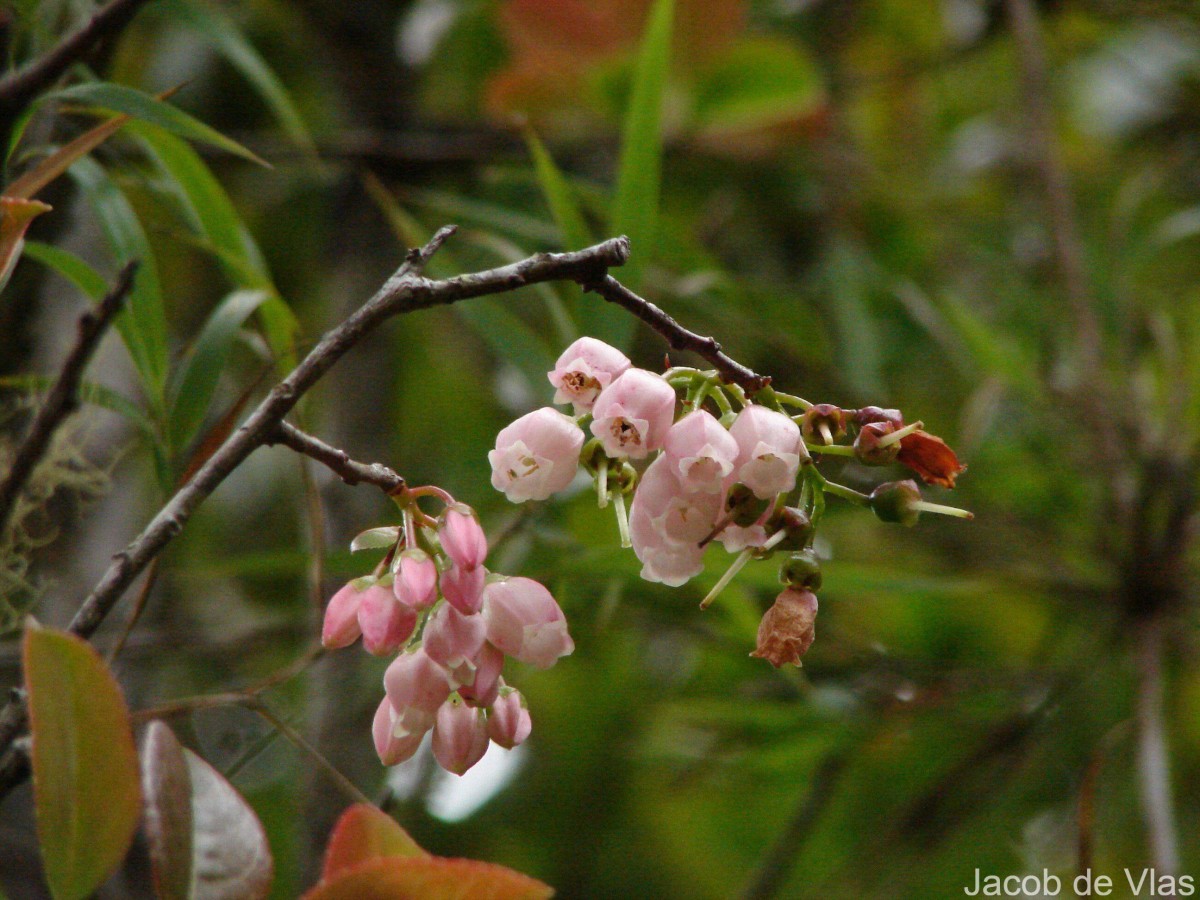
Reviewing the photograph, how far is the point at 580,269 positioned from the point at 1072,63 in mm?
1779

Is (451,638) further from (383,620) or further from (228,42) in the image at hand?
(228,42)

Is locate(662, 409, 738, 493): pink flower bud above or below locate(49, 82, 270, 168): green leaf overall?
below

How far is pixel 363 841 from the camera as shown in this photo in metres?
0.48

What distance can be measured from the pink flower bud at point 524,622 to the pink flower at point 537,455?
4cm

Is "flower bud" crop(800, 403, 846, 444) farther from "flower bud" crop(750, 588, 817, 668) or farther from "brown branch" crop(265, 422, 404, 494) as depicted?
"brown branch" crop(265, 422, 404, 494)

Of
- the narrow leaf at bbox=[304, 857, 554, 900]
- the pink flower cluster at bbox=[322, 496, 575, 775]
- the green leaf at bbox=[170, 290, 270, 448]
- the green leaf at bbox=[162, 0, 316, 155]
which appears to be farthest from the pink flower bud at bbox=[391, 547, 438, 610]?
the green leaf at bbox=[162, 0, 316, 155]

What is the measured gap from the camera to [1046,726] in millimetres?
1290

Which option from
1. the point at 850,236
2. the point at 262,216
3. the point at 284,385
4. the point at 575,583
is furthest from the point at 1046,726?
the point at 262,216

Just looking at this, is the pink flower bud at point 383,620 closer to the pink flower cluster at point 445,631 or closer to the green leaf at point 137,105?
the pink flower cluster at point 445,631

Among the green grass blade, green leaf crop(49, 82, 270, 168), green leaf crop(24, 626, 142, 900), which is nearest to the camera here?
green leaf crop(24, 626, 142, 900)

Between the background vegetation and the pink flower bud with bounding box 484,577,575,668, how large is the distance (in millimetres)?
362

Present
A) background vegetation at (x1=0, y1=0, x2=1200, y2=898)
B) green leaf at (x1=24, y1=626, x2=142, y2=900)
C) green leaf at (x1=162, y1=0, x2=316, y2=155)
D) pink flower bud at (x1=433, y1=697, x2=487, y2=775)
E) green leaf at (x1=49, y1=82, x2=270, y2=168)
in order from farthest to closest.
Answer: background vegetation at (x1=0, y1=0, x2=1200, y2=898)
green leaf at (x1=162, y1=0, x2=316, y2=155)
green leaf at (x1=49, y1=82, x2=270, y2=168)
pink flower bud at (x1=433, y1=697, x2=487, y2=775)
green leaf at (x1=24, y1=626, x2=142, y2=900)

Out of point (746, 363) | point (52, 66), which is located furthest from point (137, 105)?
point (746, 363)

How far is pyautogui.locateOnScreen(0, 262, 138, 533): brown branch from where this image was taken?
0.42m
